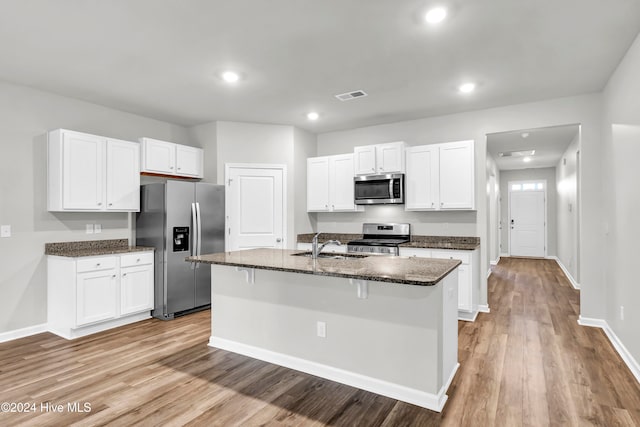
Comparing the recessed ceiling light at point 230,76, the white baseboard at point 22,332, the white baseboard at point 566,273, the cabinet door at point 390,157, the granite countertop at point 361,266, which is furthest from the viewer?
the white baseboard at point 566,273

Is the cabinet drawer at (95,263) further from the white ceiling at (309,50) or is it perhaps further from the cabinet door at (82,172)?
the white ceiling at (309,50)

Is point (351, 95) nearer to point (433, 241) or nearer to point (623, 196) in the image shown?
point (433, 241)

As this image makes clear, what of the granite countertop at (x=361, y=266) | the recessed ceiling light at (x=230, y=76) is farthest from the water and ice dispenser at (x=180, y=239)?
the recessed ceiling light at (x=230, y=76)

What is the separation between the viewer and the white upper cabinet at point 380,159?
488 cm

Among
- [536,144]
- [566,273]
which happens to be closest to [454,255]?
[536,144]

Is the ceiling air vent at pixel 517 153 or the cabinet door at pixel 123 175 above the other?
the ceiling air vent at pixel 517 153

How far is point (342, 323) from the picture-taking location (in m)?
2.71

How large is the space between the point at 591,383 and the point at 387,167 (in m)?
3.16

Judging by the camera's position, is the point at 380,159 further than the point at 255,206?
No

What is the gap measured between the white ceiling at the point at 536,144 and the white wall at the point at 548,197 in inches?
24.4

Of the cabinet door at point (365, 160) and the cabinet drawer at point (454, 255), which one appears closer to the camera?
the cabinet drawer at point (454, 255)

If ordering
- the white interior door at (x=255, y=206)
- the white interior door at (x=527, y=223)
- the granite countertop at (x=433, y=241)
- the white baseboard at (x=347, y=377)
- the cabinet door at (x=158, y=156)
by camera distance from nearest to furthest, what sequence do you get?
the white baseboard at (x=347, y=377), the granite countertop at (x=433, y=241), the cabinet door at (x=158, y=156), the white interior door at (x=255, y=206), the white interior door at (x=527, y=223)

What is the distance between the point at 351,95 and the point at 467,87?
49.3 inches

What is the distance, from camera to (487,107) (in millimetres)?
4570
